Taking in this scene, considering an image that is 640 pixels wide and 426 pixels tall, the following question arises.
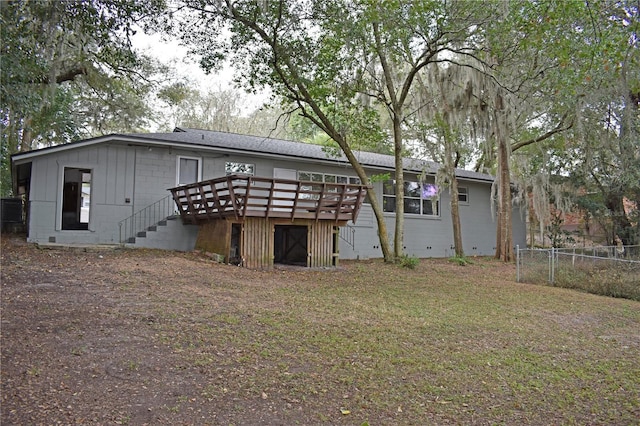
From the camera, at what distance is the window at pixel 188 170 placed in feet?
42.4

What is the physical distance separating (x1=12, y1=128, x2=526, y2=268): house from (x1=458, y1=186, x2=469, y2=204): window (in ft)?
17.8

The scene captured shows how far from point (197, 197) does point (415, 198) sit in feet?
29.2

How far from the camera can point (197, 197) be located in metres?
11.6

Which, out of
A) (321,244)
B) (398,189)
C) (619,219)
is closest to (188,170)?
(321,244)

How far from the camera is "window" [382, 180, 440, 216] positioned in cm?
1659

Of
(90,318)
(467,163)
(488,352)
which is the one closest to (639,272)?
(488,352)

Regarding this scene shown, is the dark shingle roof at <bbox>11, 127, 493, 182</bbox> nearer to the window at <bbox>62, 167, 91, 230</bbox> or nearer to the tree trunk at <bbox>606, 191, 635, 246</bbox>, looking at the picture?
the window at <bbox>62, 167, 91, 230</bbox>

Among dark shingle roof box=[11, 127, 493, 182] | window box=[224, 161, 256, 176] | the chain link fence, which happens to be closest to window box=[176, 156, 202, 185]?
dark shingle roof box=[11, 127, 493, 182]

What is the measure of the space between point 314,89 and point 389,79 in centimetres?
238

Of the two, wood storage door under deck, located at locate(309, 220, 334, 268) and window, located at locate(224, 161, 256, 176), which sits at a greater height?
window, located at locate(224, 161, 256, 176)

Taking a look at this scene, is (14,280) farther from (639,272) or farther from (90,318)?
(639,272)

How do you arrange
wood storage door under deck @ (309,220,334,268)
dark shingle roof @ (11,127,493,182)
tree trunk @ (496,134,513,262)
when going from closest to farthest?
dark shingle roof @ (11,127,493,182) → wood storage door under deck @ (309,220,334,268) → tree trunk @ (496,134,513,262)

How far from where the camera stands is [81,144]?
1142 centimetres

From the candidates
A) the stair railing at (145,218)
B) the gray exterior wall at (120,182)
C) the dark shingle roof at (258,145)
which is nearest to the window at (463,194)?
the dark shingle roof at (258,145)
